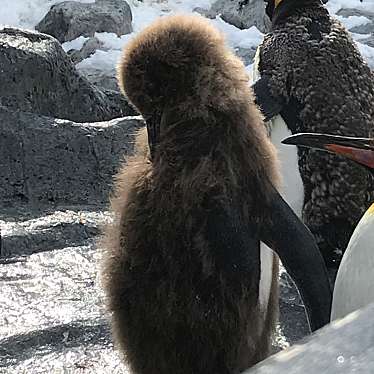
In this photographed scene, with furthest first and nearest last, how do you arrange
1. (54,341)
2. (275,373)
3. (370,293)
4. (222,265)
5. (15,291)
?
(15,291), (54,341), (222,265), (370,293), (275,373)

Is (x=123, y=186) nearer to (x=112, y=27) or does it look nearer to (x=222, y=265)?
(x=222, y=265)

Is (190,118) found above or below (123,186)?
above

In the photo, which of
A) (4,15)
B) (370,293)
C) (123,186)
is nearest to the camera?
(370,293)

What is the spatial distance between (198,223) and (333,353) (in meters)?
0.88

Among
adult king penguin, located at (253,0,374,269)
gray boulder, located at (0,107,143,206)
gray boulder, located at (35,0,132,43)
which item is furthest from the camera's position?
gray boulder, located at (35,0,132,43)

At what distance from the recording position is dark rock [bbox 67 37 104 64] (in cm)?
785

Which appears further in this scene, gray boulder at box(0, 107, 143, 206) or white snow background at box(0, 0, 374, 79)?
white snow background at box(0, 0, 374, 79)

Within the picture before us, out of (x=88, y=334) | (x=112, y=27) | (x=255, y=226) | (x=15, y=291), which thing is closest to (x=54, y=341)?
(x=88, y=334)

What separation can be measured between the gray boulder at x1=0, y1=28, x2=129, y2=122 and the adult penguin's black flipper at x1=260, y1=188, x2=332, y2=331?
7.66ft

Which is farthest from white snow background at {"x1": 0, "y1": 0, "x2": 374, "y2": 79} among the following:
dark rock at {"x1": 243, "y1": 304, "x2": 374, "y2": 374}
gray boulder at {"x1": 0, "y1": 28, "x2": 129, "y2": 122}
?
dark rock at {"x1": 243, "y1": 304, "x2": 374, "y2": 374}

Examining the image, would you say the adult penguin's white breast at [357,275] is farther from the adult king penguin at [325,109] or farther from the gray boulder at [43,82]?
the gray boulder at [43,82]

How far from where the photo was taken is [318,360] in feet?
2.15

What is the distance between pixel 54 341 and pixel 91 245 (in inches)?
27.8

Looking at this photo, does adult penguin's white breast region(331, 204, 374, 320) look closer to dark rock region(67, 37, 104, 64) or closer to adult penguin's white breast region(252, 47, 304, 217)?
adult penguin's white breast region(252, 47, 304, 217)
